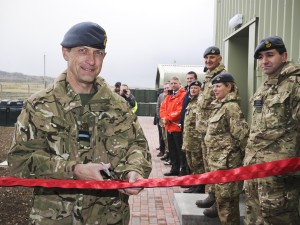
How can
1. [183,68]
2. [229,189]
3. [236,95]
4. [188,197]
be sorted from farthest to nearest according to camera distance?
1. [183,68]
2. [188,197]
3. [236,95]
4. [229,189]

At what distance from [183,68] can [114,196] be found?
73.9 feet

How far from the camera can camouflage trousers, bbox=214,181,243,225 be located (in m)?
3.68

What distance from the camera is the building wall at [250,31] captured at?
145 inches

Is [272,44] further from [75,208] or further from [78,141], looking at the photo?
[75,208]

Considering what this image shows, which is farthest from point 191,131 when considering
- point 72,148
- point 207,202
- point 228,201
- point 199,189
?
point 72,148

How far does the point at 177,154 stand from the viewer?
740 cm

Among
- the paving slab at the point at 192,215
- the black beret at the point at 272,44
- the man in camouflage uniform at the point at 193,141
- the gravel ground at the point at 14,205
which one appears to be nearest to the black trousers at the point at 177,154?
the man in camouflage uniform at the point at 193,141

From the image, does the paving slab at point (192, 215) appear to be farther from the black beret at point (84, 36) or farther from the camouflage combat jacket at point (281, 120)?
the black beret at point (84, 36)

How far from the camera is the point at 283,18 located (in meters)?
3.89

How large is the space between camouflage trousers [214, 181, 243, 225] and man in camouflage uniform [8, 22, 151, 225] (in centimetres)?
188

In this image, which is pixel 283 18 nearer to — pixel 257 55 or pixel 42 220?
pixel 257 55

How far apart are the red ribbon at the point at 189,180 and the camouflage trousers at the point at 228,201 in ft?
6.08

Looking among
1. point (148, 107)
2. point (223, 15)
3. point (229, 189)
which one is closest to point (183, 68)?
point (148, 107)

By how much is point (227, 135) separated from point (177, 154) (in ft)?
12.1
